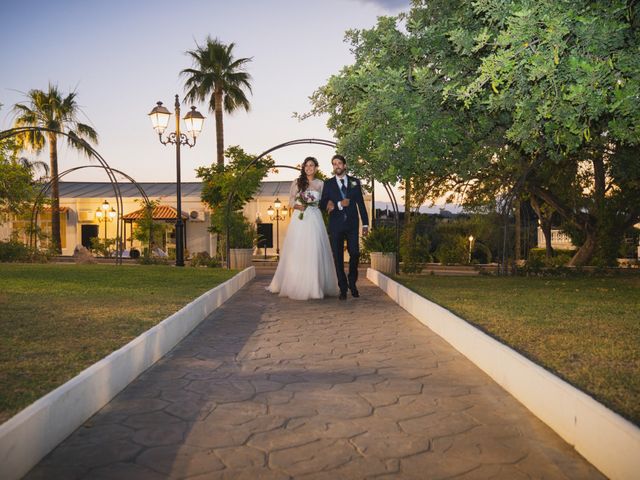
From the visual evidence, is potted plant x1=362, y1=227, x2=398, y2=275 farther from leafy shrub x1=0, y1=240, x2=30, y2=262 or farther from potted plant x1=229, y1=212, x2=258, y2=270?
leafy shrub x1=0, y1=240, x2=30, y2=262

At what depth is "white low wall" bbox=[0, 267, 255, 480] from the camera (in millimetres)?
2971

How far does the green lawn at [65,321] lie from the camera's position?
450 centimetres

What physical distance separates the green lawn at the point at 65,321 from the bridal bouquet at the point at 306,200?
2.57 metres

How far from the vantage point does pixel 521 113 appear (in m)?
5.98

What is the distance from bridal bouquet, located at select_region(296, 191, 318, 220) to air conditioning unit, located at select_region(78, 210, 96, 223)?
34.8m

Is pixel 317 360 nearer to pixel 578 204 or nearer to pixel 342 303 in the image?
pixel 342 303

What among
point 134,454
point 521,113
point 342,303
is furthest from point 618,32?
point 342,303

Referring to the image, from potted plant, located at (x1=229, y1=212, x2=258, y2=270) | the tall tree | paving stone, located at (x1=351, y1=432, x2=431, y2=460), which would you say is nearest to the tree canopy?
the tall tree

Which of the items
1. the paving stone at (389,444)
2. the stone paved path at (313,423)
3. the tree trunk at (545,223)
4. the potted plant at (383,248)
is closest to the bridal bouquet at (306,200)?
the stone paved path at (313,423)

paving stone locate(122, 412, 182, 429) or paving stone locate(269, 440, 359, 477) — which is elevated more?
paving stone locate(122, 412, 182, 429)

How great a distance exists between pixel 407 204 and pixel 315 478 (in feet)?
53.9

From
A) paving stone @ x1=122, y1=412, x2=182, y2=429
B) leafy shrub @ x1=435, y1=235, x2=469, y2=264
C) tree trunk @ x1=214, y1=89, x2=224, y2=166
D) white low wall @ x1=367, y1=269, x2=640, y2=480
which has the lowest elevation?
paving stone @ x1=122, y1=412, x2=182, y2=429

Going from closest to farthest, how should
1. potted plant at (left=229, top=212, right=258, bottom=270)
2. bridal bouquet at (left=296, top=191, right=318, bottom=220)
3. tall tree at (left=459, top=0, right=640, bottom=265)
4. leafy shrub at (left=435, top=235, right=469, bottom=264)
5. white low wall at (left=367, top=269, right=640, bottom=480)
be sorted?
white low wall at (left=367, top=269, right=640, bottom=480) → tall tree at (left=459, top=0, right=640, bottom=265) → bridal bouquet at (left=296, top=191, right=318, bottom=220) → potted plant at (left=229, top=212, right=258, bottom=270) → leafy shrub at (left=435, top=235, right=469, bottom=264)

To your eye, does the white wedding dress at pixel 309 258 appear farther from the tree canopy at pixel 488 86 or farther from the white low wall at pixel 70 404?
the white low wall at pixel 70 404
